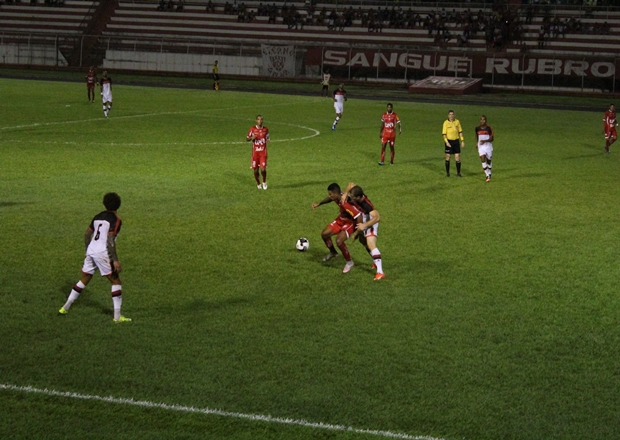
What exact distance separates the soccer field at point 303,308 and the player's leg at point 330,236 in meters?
0.26

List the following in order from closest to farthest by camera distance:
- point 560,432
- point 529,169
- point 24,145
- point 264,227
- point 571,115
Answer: point 560,432 → point 264,227 → point 529,169 → point 24,145 → point 571,115

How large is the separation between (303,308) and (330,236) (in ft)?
9.83

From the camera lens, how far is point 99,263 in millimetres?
12734

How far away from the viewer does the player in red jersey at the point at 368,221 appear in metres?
15.6

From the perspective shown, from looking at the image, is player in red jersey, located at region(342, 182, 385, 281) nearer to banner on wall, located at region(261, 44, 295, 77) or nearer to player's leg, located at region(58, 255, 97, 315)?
player's leg, located at region(58, 255, 97, 315)

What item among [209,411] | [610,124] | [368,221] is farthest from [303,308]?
[610,124]

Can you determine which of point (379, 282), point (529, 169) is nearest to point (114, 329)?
point (379, 282)

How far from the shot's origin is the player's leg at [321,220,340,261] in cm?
1661

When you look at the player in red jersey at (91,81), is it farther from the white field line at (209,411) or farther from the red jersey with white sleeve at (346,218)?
the white field line at (209,411)

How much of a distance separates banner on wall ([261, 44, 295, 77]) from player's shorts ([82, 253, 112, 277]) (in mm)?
63884

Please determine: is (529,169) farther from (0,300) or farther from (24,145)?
(0,300)

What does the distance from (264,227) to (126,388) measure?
33.0ft

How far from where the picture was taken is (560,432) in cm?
968

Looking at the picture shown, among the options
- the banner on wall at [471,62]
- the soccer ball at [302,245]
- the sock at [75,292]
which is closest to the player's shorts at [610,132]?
the soccer ball at [302,245]
